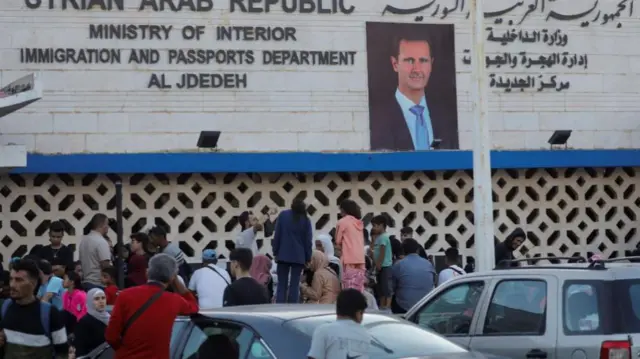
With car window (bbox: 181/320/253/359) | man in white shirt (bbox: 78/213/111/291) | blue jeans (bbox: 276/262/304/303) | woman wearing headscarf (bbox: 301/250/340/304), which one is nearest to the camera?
Result: car window (bbox: 181/320/253/359)

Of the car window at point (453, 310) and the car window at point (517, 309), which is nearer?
the car window at point (517, 309)

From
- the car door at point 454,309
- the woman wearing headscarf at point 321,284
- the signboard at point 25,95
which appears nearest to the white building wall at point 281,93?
the signboard at point 25,95

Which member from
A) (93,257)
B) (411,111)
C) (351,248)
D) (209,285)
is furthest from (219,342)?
(411,111)

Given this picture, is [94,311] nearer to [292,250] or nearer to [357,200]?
[292,250]

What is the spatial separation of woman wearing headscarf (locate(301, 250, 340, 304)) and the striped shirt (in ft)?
19.1

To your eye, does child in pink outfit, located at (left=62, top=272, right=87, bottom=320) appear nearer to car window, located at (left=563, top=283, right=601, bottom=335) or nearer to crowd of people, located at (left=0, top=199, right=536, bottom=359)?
crowd of people, located at (left=0, top=199, right=536, bottom=359)

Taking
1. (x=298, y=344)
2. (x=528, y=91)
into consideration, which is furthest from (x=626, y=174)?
(x=298, y=344)

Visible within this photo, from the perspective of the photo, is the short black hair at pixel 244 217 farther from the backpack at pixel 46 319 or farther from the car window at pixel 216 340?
the car window at pixel 216 340

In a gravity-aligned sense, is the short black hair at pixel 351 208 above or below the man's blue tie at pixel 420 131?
below

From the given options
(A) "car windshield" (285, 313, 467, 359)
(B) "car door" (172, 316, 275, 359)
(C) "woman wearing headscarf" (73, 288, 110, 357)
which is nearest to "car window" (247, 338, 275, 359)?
(B) "car door" (172, 316, 275, 359)

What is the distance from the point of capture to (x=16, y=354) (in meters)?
8.88

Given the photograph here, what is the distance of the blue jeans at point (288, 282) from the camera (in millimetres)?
14656

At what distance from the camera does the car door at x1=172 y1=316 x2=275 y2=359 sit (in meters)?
8.23

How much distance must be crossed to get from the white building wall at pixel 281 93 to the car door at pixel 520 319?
8.87 meters
